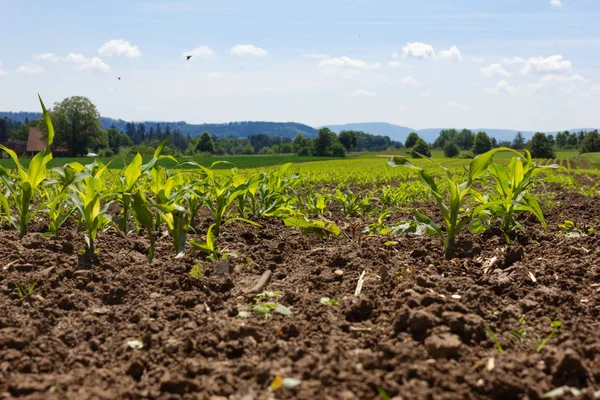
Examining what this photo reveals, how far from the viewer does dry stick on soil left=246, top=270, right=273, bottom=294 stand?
106 inches

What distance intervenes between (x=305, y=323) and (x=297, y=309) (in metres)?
0.20

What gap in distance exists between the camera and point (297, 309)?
239 cm

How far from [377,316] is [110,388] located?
3.94ft

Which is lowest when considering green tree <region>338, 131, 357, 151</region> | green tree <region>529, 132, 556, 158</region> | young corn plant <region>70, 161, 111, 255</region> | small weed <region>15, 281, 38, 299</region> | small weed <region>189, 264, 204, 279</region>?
small weed <region>15, 281, 38, 299</region>

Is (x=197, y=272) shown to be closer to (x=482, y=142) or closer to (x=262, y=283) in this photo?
(x=262, y=283)

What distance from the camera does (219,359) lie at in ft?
6.35

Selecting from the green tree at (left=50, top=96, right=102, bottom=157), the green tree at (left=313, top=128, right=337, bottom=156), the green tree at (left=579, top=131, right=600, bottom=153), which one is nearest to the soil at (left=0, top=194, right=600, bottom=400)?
the green tree at (left=50, top=96, right=102, bottom=157)

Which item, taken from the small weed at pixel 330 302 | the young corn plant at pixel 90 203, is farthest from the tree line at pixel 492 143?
the small weed at pixel 330 302

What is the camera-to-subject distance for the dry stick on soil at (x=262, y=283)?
2692mm

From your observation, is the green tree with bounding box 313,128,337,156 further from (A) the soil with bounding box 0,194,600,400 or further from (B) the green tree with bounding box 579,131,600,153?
(A) the soil with bounding box 0,194,600,400

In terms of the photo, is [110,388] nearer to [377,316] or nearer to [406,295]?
[377,316]

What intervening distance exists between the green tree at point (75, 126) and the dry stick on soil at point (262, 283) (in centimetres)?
6856

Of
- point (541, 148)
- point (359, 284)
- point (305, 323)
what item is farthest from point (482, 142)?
point (305, 323)

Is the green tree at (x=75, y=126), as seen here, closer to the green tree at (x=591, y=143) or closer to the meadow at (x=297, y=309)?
the meadow at (x=297, y=309)
